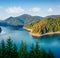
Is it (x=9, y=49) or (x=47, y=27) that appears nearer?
(x=9, y=49)

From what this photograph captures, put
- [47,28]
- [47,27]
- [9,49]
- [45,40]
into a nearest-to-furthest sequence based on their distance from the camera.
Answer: [9,49] < [45,40] < [47,28] < [47,27]

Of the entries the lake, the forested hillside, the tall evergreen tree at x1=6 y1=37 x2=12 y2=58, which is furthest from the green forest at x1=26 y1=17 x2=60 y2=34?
the tall evergreen tree at x1=6 y1=37 x2=12 y2=58

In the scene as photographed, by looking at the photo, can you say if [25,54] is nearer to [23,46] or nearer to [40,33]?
[23,46]

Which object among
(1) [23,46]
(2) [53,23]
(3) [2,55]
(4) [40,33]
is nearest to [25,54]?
(1) [23,46]

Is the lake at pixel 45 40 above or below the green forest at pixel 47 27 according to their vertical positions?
below

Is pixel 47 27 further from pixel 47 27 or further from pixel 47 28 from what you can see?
pixel 47 28

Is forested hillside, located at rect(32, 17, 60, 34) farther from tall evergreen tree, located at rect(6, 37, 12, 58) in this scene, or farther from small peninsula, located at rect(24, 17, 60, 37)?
tall evergreen tree, located at rect(6, 37, 12, 58)

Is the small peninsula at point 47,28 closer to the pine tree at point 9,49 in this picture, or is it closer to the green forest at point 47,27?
the green forest at point 47,27

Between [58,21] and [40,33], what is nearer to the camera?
[40,33]

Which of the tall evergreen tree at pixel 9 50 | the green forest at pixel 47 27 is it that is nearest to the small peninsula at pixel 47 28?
the green forest at pixel 47 27

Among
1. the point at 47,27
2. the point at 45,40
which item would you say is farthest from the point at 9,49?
the point at 47,27

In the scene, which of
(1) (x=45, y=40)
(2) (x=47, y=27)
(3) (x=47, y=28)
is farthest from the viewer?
(2) (x=47, y=27)
